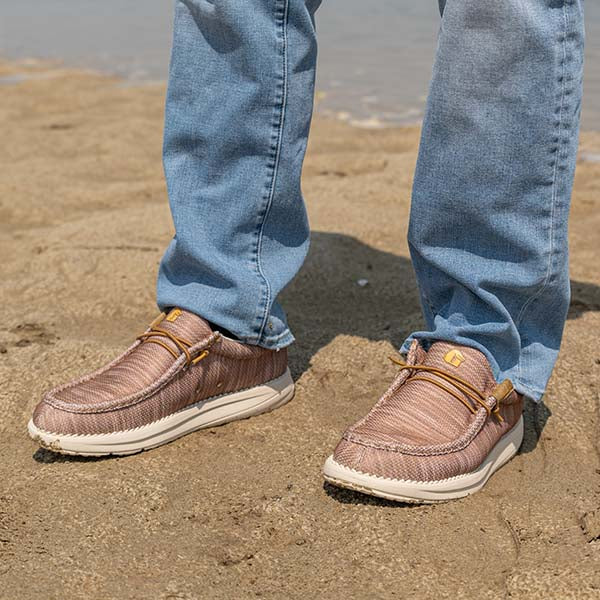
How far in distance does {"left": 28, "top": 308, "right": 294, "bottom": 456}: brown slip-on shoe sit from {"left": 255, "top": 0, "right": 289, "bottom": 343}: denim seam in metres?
0.08

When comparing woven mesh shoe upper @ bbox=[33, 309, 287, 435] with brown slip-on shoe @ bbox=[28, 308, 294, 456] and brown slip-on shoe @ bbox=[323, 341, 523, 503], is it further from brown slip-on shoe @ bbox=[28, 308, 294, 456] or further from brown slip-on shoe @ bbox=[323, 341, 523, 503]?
brown slip-on shoe @ bbox=[323, 341, 523, 503]

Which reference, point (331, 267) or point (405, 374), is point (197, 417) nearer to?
point (405, 374)

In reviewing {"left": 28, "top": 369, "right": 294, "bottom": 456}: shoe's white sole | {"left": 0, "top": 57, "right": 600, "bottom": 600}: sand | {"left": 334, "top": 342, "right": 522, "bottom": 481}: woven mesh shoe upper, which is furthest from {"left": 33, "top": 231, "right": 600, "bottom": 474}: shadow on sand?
{"left": 334, "top": 342, "right": 522, "bottom": 481}: woven mesh shoe upper

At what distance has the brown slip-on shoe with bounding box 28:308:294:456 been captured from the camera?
1.42m

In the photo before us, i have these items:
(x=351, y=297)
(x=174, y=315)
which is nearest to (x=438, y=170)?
(x=174, y=315)

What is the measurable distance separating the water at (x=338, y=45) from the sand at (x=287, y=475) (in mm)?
1888

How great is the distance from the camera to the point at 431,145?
1363 millimetres

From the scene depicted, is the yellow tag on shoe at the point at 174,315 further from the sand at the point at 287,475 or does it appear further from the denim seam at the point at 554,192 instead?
the denim seam at the point at 554,192

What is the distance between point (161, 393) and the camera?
4.84ft

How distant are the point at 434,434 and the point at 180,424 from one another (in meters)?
0.44

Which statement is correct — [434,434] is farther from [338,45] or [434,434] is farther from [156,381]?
[338,45]

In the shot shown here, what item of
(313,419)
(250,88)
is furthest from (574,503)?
(250,88)

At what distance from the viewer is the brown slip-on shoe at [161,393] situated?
1.42 meters

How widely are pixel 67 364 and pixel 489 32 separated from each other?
3.36ft
